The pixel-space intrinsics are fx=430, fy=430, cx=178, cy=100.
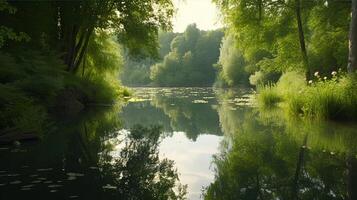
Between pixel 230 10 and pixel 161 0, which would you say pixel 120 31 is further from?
pixel 230 10

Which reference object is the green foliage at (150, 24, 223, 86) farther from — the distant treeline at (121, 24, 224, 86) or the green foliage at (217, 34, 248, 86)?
the green foliage at (217, 34, 248, 86)

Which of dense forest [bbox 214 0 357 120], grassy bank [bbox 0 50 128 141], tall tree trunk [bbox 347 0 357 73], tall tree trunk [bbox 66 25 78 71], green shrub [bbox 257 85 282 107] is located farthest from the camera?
tall tree trunk [bbox 66 25 78 71]

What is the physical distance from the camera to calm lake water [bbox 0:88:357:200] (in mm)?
5641

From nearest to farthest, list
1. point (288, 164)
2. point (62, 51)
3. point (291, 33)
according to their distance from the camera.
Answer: point (288, 164) → point (291, 33) → point (62, 51)

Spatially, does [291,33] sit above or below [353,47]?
above

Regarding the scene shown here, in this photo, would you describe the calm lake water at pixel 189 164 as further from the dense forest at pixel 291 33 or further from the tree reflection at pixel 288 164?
the dense forest at pixel 291 33

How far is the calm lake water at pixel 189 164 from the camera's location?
564cm

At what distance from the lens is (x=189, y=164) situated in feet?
25.1

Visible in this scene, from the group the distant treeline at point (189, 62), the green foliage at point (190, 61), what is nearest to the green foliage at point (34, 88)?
the distant treeline at point (189, 62)

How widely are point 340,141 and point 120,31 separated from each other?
63.3ft

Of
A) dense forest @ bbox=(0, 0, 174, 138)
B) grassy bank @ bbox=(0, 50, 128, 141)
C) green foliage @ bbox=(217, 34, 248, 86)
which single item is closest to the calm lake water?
grassy bank @ bbox=(0, 50, 128, 141)

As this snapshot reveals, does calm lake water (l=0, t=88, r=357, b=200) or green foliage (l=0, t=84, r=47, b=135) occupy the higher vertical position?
green foliage (l=0, t=84, r=47, b=135)

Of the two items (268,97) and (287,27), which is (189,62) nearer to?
(287,27)

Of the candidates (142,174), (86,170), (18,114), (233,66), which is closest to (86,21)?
(18,114)
